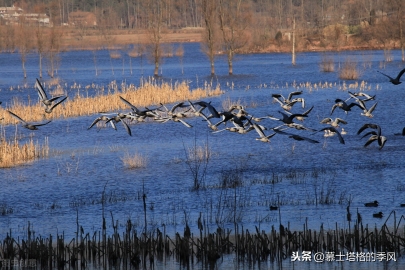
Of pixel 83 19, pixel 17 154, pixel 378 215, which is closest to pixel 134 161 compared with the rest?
pixel 17 154

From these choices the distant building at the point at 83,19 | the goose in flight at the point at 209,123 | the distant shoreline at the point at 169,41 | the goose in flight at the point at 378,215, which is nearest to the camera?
the goose in flight at the point at 378,215

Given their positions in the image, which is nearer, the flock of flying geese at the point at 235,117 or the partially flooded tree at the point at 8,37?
the flock of flying geese at the point at 235,117

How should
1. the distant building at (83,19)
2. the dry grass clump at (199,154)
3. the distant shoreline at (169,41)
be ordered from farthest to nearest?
1. the distant building at (83,19)
2. the distant shoreline at (169,41)
3. the dry grass clump at (199,154)

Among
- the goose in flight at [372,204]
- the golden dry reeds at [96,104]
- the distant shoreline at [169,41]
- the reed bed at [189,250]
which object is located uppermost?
the distant shoreline at [169,41]

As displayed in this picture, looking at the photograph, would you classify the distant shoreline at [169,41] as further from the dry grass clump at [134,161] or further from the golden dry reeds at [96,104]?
the dry grass clump at [134,161]

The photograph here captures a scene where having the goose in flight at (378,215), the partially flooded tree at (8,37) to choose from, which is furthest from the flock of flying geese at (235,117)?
the partially flooded tree at (8,37)

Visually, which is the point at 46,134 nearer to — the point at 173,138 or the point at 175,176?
the point at 173,138

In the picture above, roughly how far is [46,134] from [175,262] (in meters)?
16.6

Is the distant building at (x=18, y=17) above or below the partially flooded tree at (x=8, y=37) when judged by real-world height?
above

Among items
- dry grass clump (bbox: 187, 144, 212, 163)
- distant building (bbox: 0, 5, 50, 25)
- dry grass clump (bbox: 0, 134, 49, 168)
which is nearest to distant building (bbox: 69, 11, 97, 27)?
distant building (bbox: 0, 5, 50, 25)

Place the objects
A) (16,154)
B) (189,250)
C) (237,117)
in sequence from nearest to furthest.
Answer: (189,250) → (237,117) → (16,154)

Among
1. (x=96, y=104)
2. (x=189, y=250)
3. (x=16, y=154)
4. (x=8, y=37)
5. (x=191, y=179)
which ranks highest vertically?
(x=8, y=37)

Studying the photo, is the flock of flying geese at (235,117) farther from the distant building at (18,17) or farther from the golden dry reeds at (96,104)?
the distant building at (18,17)

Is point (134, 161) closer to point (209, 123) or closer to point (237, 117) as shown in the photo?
point (209, 123)
